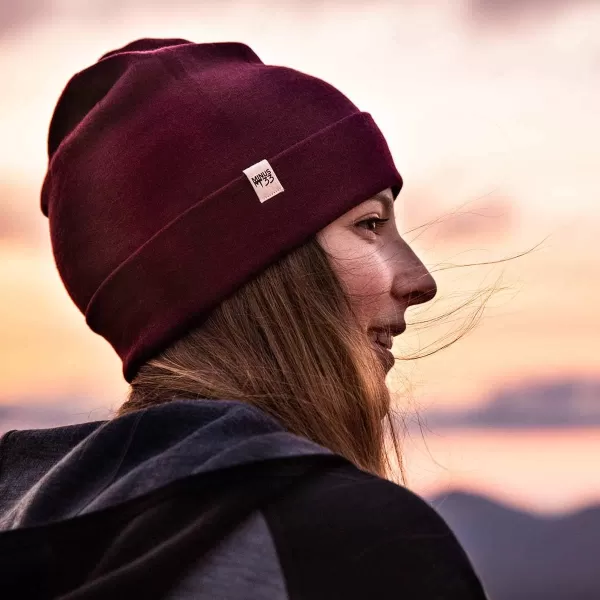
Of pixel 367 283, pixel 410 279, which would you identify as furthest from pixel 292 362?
pixel 410 279

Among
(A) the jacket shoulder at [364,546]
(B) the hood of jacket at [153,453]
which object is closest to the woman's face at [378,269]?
(B) the hood of jacket at [153,453]

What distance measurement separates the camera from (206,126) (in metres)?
2.08

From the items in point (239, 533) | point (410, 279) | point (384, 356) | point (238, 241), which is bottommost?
point (384, 356)

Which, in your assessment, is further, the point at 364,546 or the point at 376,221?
the point at 376,221

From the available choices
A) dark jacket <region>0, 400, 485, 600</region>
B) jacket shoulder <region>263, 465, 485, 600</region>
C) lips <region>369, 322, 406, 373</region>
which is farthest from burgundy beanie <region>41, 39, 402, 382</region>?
jacket shoulder <region>263, 465, 485, 600</region>

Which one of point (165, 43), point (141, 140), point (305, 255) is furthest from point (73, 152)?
point (305, 255)

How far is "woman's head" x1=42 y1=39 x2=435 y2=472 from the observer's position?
6.19 feet

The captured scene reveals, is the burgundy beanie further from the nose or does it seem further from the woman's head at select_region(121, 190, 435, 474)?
the nose

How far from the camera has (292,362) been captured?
188cm

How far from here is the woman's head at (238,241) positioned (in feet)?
6.19

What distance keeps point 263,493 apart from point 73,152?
46.2 inches

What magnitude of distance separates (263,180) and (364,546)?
96cm

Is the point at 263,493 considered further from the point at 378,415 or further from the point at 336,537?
the point at 378,415

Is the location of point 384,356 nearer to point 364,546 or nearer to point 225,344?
point 225,344
